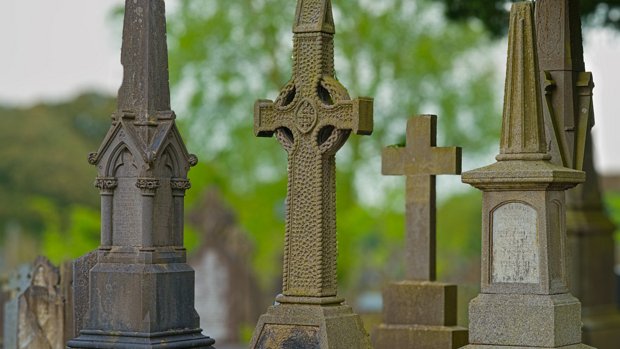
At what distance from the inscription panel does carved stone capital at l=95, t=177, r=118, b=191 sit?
3659mm

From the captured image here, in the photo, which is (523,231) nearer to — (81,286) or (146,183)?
(146,183)

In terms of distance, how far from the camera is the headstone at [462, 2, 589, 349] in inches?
534

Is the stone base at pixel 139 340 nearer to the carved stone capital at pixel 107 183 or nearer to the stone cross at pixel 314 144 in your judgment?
the stone cross at pixel 314 144

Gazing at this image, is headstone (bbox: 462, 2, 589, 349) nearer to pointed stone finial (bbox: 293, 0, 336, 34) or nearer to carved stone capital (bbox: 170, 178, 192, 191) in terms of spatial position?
pointed stone finial (bbox: 293, 0, 336, 34)

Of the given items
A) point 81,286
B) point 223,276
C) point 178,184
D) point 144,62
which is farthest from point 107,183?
point 223,276

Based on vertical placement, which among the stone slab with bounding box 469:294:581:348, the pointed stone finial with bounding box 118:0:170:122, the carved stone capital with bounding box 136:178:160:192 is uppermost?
the pointed stone finial with bounding box 118:0:170:122

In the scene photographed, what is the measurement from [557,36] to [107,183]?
4758mm

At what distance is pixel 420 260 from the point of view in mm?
17312

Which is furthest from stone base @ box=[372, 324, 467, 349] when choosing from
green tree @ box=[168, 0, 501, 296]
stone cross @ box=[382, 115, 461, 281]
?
green tree @ box=[168, 0, 501, 296]

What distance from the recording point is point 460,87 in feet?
136

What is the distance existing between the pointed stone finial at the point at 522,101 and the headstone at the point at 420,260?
3.15 m

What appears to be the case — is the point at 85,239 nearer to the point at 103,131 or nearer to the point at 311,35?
the point at 311,35

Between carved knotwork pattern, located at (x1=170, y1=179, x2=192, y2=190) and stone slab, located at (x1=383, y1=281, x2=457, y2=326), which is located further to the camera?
stone slab, located at (x1=383, y1=281, x2=457, y2=326)

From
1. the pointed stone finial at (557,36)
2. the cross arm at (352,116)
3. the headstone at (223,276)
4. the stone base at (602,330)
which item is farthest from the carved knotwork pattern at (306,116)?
the headstone at (223,276)
